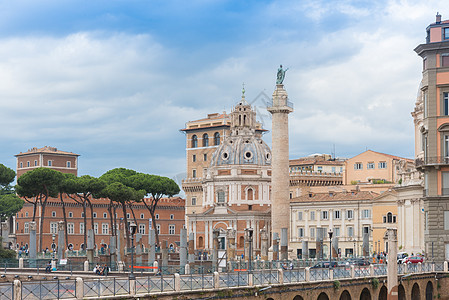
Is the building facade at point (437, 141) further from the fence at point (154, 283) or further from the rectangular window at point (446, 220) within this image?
the fence at point (154, 283)

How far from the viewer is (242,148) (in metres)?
126

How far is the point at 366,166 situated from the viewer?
119 meters

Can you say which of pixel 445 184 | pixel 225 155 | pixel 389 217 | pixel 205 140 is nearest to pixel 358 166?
pixel 225 155

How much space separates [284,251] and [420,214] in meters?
14.3

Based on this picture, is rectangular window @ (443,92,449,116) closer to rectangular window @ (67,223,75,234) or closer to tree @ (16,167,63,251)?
tree @ (16,167,63,251)

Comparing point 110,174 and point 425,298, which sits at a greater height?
point 110,174

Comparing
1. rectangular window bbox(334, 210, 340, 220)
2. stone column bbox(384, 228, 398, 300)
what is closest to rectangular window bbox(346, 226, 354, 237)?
rectangular window bbox(334, 210, 340, 220)

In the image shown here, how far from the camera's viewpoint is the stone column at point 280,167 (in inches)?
3831

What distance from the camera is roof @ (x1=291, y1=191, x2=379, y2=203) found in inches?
4031

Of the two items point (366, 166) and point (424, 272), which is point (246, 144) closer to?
point (366, 166)

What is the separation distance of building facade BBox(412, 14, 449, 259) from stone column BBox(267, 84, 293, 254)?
39636mm

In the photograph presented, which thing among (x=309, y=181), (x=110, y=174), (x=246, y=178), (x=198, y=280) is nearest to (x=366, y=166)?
(x=309, y=181)

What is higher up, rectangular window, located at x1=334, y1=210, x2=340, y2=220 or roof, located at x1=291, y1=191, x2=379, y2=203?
roof, located at x1=291, y1=191, x2=379, y2=203

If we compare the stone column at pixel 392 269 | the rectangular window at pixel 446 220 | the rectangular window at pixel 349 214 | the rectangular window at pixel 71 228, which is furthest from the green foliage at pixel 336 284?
the rectangular window at pixel 71 228
